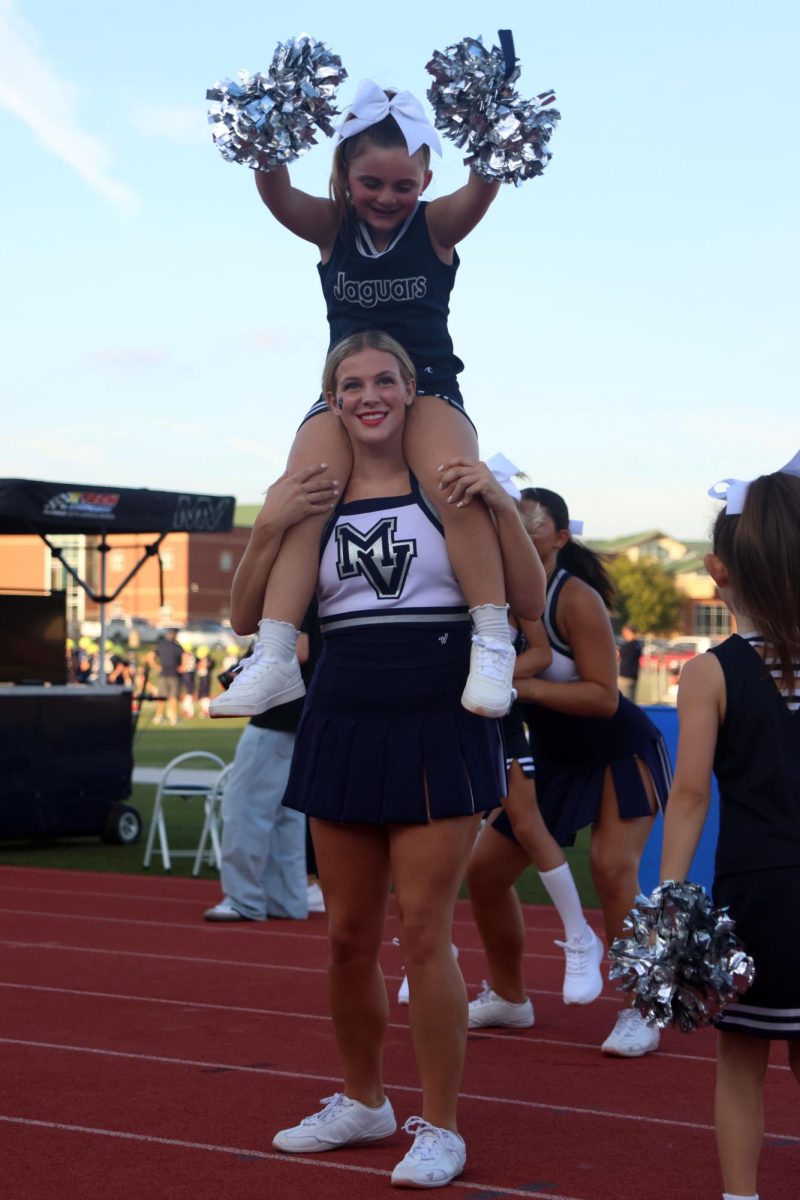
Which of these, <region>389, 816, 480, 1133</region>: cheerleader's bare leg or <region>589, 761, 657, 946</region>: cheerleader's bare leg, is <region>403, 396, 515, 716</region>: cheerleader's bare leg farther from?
<region>589, 761, 657, 946</region>: cheerleader's bare leg

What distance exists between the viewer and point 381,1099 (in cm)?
451

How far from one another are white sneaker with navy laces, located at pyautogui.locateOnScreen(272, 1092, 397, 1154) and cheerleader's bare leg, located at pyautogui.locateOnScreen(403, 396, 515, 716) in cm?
119

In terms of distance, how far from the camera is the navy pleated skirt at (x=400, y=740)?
4137 mm

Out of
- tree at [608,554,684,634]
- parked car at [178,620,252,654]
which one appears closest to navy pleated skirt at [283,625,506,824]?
parked car at [178,620,252,654]

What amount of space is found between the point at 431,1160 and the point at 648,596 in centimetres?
9037

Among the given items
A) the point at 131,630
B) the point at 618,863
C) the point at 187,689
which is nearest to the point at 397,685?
the point at 618,863

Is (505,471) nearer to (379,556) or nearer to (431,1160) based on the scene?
(379,556)

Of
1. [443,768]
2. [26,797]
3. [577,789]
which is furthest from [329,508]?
[26,797]

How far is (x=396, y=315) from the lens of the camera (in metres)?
4.29

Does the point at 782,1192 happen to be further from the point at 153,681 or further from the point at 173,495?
the point at 153,681

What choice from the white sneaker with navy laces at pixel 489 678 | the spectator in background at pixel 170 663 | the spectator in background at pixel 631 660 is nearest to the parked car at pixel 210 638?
the spectator in background at pixel 170 663

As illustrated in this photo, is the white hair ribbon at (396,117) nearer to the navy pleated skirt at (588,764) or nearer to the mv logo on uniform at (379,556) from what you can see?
the mv logo on uniform at (379,556)

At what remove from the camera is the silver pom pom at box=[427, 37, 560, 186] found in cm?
409

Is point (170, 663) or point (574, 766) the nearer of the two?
point (574, 766)
